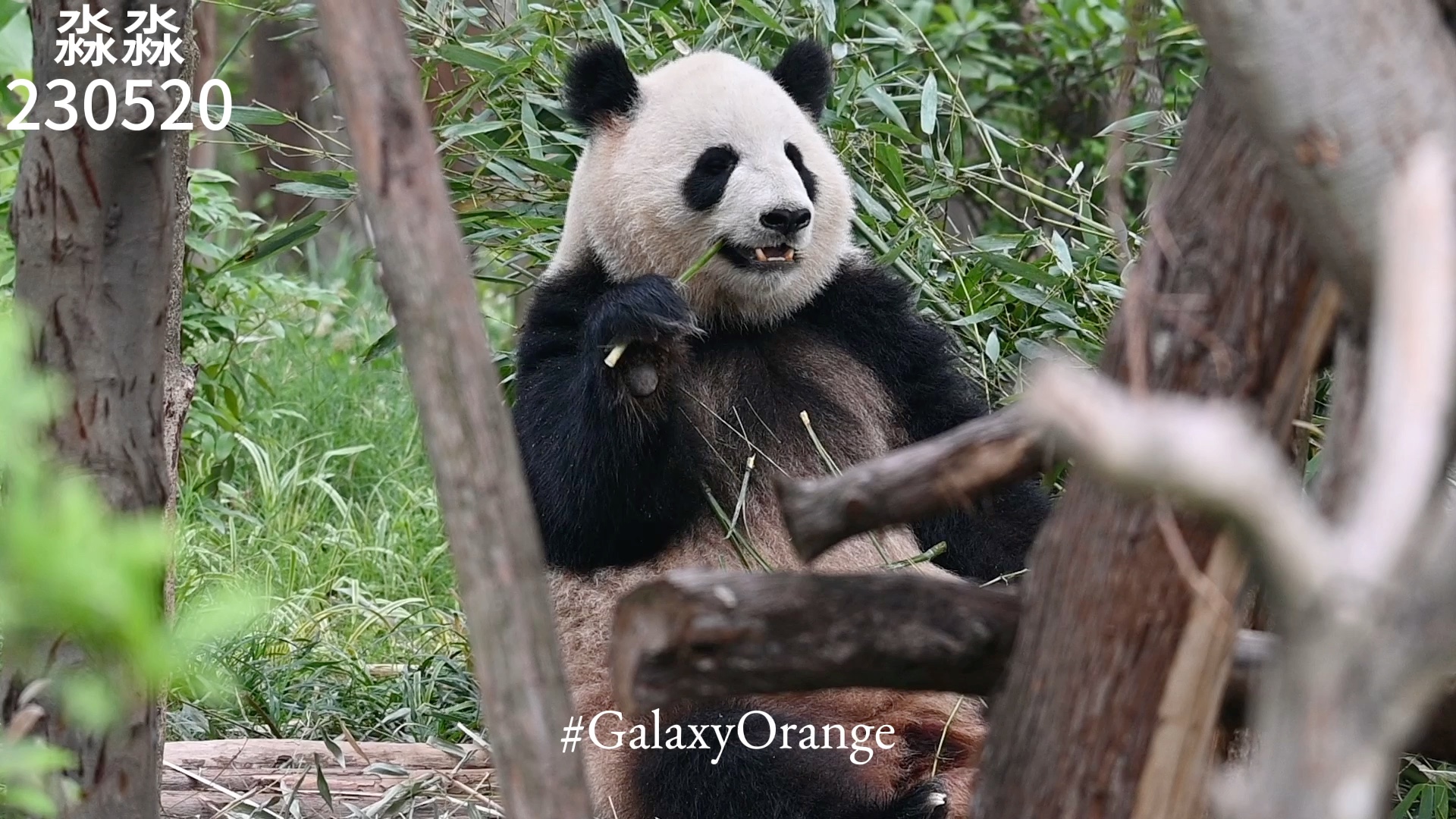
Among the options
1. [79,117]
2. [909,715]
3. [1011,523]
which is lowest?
[909,715]

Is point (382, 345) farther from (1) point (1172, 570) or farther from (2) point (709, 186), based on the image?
(1) point (1172, 570)

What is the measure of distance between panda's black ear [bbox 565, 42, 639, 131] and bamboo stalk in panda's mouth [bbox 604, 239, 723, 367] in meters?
0.48

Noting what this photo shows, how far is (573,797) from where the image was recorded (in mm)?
1794

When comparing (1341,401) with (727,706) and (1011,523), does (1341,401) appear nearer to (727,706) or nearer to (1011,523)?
(727,706)

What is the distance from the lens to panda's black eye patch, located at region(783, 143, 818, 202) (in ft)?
12.9

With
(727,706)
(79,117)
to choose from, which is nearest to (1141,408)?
(79,117)

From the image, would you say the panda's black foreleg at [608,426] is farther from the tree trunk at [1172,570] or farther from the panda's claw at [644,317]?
the tree trunk at [1172,570]

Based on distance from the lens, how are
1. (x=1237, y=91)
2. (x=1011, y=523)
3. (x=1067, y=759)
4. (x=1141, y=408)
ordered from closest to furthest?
1. (x=1141, y=408)
2. (x=1237, y=91)
3. (x=1067, y=759)
4. (x=1011, y=523)

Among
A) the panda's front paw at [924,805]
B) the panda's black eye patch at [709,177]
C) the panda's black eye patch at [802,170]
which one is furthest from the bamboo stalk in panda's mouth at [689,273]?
the panda's front paw at [924,805]

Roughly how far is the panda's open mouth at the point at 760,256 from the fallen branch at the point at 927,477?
188cm

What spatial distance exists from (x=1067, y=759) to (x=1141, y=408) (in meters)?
0.81

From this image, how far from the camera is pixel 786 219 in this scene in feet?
12.3

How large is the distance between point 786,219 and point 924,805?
4.52 feet

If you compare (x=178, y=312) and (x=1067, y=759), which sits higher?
(x=178, y=312)
